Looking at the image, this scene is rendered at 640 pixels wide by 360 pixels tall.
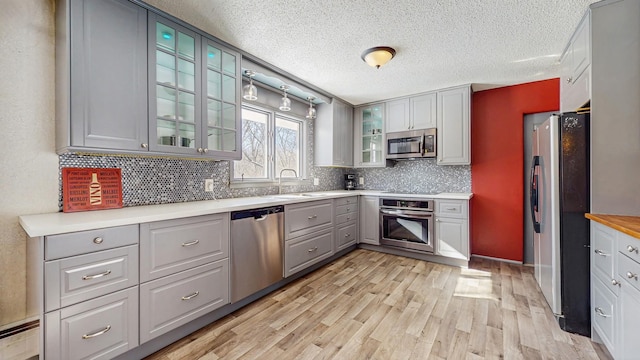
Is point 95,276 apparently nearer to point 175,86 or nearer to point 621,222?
point 175,86

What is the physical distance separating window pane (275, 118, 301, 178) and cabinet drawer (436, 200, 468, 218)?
2.01m

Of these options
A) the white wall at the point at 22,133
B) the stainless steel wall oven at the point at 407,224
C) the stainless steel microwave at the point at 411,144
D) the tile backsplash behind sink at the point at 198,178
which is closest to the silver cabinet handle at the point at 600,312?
the stainless steel wall oven at the point at 407,224

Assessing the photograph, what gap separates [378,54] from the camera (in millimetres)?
2363

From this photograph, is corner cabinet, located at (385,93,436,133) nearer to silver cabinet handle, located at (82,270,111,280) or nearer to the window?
the window

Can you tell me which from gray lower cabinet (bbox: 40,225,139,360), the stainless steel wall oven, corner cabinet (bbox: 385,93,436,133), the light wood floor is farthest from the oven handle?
gray lower cabinet (bbox: 40,225,139,360)

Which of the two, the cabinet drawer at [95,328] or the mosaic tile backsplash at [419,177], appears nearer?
the cabinet drawer at [95,328]

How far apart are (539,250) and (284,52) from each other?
3.10 metres

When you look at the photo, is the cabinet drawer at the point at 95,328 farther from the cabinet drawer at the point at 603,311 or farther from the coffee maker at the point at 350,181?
the coffee maker at the point at 350,181

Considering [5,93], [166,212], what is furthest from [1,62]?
[166,212]

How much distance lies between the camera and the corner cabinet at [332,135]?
390 centimetres

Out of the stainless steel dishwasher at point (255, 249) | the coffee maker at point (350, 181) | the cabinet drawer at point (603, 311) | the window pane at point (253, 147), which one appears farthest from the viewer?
the coffee maker at point (350, 181)

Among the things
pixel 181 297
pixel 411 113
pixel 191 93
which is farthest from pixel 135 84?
pixel 411 113

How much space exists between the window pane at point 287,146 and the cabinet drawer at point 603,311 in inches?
123

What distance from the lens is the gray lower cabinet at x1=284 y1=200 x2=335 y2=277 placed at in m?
2.61
